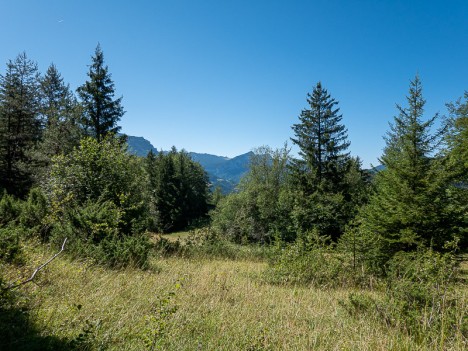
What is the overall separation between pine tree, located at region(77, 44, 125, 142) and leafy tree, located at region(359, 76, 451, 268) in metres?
20.6

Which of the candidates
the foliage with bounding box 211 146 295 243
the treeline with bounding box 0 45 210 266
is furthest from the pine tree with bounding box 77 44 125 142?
the foliage with bounding box 211 146 295 243

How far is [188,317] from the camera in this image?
3885 mm

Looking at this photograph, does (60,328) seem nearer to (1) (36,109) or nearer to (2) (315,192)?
(2) (315,192)

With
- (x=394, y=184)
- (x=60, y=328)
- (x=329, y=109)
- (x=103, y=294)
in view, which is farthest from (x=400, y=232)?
(x=329, y=109)

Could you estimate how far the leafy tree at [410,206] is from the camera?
9.51m

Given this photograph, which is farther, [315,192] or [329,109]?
[329,109]

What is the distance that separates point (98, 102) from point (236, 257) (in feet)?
59.8

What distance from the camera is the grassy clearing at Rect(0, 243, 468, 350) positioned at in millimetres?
3088

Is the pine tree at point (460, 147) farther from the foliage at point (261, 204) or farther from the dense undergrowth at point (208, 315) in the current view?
the foliage at point (261, 204)

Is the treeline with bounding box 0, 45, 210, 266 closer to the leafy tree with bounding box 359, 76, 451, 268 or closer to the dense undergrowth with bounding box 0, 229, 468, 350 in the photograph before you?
the dense undergrowth with bounding box 0, 229, 468, 350

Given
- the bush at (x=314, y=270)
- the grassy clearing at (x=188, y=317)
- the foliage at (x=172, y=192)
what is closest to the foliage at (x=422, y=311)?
the grassy clearing at (x=188, y=317)

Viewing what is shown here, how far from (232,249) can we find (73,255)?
837cm

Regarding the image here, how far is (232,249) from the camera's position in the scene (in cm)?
1395

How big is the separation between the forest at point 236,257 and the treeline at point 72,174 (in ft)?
0.28
